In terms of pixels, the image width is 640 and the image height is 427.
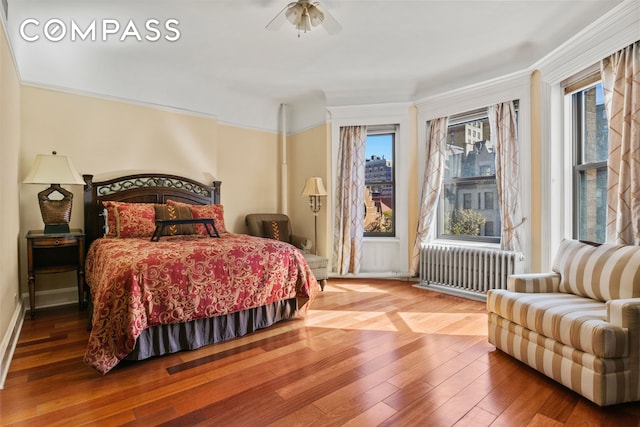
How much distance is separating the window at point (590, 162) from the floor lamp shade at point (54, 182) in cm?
490

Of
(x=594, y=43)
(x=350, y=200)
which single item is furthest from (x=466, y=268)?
(x=594, y=43)

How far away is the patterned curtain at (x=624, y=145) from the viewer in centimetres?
254

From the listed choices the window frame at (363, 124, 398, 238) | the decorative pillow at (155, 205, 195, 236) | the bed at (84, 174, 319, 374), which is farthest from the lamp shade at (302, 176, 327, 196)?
the decorative pillow at (155, 205, 195, 236)

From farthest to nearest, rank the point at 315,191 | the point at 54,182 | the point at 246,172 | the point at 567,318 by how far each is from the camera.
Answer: the point at 246,172 → the point at 315,191 → the point at 54,182 → the point at 567,318

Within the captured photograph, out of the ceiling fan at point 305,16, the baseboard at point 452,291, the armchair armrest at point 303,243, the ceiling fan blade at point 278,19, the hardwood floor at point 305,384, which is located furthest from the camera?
the armchair armrest at point 303,243

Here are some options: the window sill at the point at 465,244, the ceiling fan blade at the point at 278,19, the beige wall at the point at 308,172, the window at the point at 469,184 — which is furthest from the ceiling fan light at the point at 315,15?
the window sill at the point at 465,244

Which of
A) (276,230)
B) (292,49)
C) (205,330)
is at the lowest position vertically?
(205,330)

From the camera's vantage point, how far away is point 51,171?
3201 mm

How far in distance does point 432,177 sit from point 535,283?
2205 millimetres

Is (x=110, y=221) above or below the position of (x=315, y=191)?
below

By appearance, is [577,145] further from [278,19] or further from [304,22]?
[278,19]

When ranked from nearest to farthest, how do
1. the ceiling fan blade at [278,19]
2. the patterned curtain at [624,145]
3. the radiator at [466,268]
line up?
1. the patterned curtain at [624,145]
2. the ceiling fan blade at [278,19]
3. the radiator at [466,268]

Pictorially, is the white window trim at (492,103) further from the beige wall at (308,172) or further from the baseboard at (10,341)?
the baseboard at (10,341)

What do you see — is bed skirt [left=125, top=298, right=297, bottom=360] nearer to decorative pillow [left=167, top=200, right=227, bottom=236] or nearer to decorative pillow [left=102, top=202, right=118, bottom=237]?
decorative pillow [left=167, top=200, right=227, bottom=236]
